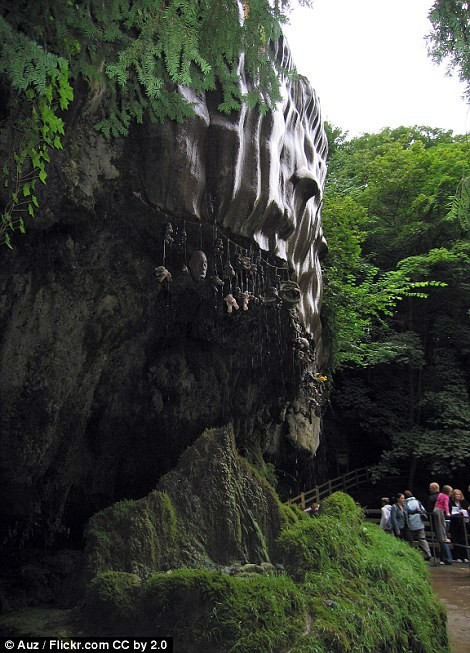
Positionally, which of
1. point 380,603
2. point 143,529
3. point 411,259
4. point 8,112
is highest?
point 411,259

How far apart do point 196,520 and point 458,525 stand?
522 cm

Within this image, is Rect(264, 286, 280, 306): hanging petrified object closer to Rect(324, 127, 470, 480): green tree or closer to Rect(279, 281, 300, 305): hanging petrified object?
Rect(279, 281, 300, 305): hanging petrified object

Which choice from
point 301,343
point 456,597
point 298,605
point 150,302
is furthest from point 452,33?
point 456,597

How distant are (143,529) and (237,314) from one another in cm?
313

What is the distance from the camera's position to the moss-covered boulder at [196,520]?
542 cm

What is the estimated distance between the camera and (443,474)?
1479 cm

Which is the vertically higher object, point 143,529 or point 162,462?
point 162,462

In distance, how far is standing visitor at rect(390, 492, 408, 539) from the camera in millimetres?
9414

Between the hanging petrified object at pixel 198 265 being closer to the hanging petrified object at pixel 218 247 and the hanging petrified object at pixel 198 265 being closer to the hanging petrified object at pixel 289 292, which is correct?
the hanging petrified object at pixel 218 247

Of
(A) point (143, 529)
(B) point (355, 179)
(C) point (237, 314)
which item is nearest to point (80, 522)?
(A) point (143, 529)

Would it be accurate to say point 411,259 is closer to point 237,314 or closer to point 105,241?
point 237,314

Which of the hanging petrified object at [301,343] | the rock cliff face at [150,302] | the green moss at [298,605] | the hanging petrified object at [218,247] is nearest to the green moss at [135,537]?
the green moss at [298,605]

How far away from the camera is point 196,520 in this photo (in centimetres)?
594

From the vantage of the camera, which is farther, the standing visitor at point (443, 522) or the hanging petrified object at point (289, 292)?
the standing visitor at point (443, 522)
